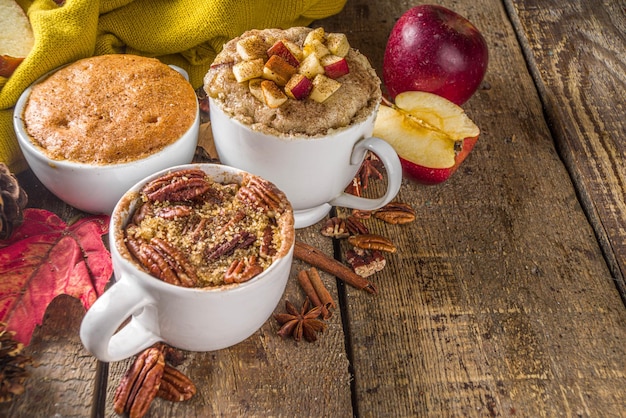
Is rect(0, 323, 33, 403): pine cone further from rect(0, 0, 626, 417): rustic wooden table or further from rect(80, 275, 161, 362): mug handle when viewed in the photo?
rect(80, 275, 161, 362): mug handle

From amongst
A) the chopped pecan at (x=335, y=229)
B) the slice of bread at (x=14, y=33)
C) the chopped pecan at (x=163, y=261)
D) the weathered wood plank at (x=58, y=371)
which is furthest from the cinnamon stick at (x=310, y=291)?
the slice of bread at (x=14, y=33)

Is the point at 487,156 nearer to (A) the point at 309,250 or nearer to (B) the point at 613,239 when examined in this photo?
(B) the point at 613,239

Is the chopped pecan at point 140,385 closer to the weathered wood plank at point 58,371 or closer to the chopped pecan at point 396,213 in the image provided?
the weathered wood plank at point 58,371

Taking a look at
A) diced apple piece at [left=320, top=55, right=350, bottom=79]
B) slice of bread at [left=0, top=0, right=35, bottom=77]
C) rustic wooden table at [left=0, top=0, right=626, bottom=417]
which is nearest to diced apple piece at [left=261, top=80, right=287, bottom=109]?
diced apple piece at [left=320, top=55, right=350, bottom=79]

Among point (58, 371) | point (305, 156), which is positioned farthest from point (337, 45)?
point (58, 371)

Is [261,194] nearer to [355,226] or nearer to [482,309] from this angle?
[355,226]

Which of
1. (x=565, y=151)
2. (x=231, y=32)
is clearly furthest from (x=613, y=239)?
(x=231, y=32)
